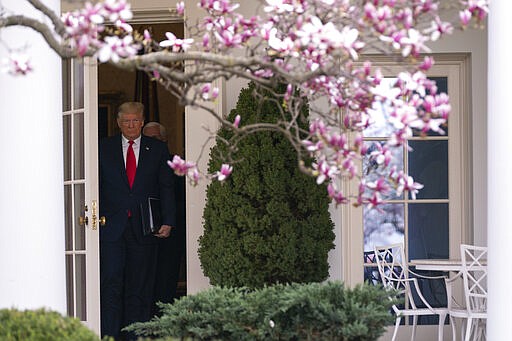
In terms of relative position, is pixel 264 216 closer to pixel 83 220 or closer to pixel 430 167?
pixel 83 220

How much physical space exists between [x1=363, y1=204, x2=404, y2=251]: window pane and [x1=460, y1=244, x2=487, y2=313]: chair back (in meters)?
0.62

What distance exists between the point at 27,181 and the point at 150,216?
296 cm

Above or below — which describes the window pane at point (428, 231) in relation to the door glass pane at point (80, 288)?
above

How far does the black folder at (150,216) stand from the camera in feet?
28.7

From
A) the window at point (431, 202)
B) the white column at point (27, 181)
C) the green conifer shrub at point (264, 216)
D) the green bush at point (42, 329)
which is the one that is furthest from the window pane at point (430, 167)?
the green bush at point (42, 329)

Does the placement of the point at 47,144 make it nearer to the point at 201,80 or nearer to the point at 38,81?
the point at 38,81

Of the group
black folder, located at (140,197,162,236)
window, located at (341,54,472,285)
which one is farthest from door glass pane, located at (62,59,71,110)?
window, located at (341,54,472,285)

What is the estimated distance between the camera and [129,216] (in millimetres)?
8742

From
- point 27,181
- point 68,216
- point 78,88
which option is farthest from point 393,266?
point 27,181

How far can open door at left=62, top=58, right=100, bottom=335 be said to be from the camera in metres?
8.25

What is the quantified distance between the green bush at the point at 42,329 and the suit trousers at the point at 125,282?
4.57 meters

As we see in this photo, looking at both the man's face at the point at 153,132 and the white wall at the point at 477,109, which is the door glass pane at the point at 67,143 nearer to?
the man's face at the point at 153,132

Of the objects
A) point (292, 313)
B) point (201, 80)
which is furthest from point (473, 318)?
point (201, 80)

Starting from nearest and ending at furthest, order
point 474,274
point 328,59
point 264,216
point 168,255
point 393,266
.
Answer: point 328,59
point 264,216
point 393,266
point 474,274
point 168,255
